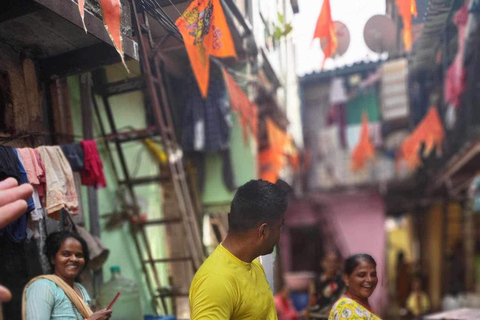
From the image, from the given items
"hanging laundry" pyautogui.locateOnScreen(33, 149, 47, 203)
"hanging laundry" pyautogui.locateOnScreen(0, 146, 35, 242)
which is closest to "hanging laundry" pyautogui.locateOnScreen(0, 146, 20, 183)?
"hanging laundry" pyautogui.locateOnScreen(0, 146, 35, 242)

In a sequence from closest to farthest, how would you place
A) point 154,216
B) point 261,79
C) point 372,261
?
point 372,261 → point 154,216 → point 261,79

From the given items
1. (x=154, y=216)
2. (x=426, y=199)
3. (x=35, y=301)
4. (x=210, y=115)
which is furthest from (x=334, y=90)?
(x=35, y=301)

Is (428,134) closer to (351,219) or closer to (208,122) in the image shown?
(351,219)

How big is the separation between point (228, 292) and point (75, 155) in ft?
6.81

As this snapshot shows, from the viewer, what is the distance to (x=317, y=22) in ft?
14.4

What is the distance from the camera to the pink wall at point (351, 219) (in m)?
13.8

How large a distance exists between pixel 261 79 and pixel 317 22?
3459 millimetres

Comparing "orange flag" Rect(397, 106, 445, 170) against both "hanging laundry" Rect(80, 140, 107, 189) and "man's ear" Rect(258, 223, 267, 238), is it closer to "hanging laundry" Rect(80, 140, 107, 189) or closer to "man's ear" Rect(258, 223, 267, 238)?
"hanging laundry" Rect(80, 140, 107, 189)

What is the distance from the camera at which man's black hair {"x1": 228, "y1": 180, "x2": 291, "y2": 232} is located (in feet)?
7.68

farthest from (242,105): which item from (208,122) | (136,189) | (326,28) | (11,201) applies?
(11,201)

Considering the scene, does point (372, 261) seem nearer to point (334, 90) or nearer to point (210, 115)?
point (210, 115)

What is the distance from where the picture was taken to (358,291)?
3002 mm

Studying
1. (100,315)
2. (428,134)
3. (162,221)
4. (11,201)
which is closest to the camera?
(11,201)

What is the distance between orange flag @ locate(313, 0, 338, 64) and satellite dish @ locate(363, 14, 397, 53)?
0.58 metres
